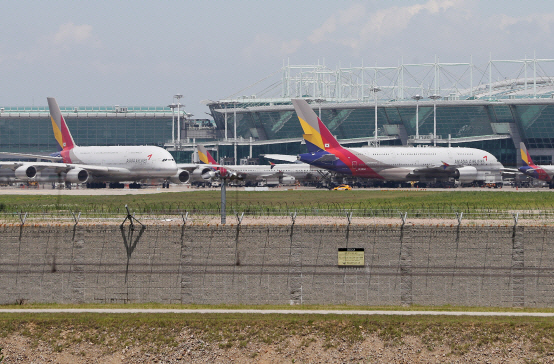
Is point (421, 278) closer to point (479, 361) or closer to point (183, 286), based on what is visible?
point (479, 361)

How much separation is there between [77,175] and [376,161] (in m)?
42.5

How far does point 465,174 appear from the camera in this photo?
115938mm

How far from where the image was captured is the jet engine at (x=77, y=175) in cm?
10644

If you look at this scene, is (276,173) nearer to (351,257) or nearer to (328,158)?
(328,158)

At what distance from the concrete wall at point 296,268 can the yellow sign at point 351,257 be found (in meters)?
0.29

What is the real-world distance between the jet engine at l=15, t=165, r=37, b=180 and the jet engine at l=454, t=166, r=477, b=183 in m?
59.4

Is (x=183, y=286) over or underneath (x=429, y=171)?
underneath

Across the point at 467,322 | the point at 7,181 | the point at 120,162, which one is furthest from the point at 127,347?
the point at 120,162

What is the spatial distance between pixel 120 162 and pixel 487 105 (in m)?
112

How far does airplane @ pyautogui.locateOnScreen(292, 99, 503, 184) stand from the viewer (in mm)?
113562

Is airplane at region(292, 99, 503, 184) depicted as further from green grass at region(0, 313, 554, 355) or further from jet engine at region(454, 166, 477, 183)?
green grass at region(0, 313, 554, 355)

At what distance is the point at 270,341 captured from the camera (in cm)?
3603

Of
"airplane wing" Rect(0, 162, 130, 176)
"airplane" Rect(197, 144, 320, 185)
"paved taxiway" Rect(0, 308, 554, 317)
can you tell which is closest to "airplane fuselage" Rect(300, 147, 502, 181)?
A: "airplane" Rect(197, 144, 320, 185)

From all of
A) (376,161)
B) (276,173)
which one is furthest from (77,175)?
(376,161)
